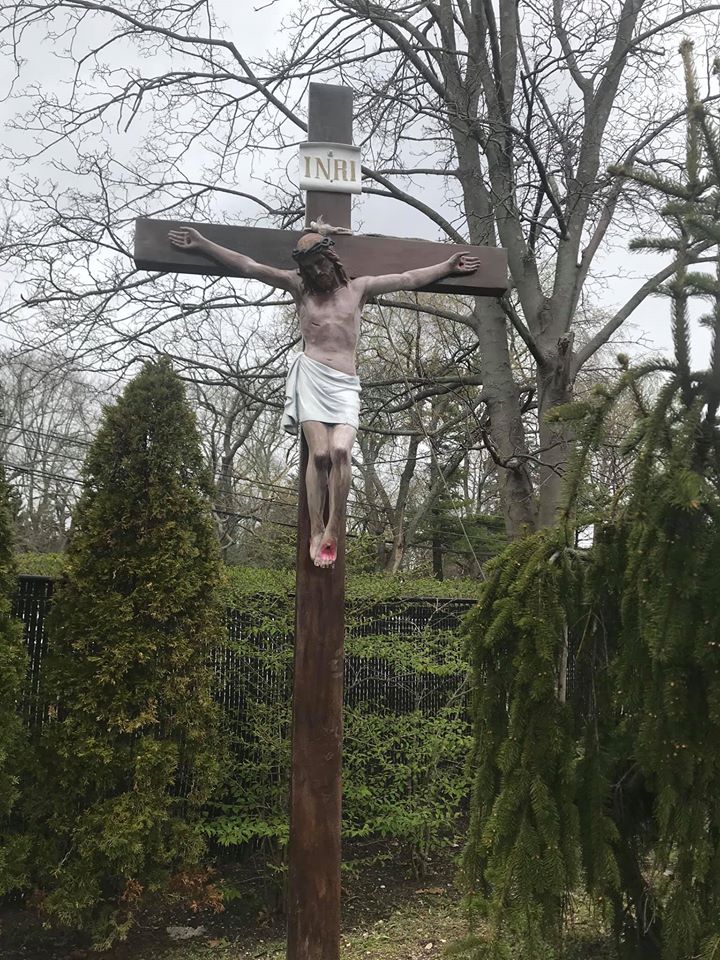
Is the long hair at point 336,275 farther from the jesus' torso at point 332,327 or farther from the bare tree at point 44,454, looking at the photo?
the bare tree at point 44,454

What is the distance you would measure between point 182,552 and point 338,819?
85.3 inches

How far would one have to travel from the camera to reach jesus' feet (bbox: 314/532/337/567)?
10.2ft

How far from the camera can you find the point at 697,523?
7.48ft

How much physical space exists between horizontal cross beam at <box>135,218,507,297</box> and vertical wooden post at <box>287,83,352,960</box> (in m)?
0.98

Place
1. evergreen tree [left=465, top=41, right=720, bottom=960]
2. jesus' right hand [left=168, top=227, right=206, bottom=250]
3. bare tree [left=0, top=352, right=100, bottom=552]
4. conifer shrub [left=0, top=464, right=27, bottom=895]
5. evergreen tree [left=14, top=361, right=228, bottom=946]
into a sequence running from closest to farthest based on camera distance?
1. evergreen tree [left=465, top=41, right=720, bottom=960]
2. jesus' right hand [left=168, top=227, right=206, bottom=250]
3. conifer shrub [left=0, top=464, right=27, bottom=895]
4. evergreen tree [left=14, top=361, right=228, bottom=946]
5. bare tree [left=0, top=352, right=100, bottom=552]

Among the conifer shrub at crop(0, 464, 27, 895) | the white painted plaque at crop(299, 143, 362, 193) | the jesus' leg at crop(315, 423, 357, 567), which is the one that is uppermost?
the white painted plaque at crop(299, 143, 362, 193)

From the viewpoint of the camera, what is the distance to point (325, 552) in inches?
123

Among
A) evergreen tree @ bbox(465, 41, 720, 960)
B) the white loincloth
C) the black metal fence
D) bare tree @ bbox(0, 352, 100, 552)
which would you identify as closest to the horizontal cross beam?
the white loincloth

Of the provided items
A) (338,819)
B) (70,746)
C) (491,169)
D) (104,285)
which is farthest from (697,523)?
(104,285)

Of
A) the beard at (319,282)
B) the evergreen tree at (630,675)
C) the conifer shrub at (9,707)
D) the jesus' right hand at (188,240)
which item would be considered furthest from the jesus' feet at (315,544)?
the conifer shrub at (9,707)

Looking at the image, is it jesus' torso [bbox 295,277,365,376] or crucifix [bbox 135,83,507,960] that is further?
jesus' torso [bbox 295,277,365,376]

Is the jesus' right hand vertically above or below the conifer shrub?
above

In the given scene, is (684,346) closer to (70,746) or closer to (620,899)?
(620,899)

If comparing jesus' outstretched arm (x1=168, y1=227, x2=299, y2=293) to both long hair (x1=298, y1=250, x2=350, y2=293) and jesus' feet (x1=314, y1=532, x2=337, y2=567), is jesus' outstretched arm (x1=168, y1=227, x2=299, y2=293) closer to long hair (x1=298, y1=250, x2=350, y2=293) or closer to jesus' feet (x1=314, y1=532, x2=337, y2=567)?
long hair (x1=298, y1=250, x2=350, y2=293)
